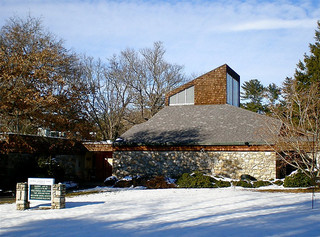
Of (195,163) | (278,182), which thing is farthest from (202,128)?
(278,182)

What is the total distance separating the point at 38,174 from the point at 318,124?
49.9ft

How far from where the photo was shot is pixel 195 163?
880 inches

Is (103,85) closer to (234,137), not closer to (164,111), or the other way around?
(164,111)

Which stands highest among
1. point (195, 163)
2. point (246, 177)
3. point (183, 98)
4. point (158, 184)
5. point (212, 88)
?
point (212, 88)

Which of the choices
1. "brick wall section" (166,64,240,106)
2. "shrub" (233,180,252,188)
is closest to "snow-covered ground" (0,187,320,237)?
"shrub" (233,180,252,188)

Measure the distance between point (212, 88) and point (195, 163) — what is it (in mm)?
8712

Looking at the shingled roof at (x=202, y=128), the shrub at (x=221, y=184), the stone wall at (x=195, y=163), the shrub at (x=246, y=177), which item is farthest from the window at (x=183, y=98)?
the shrub at (x=221, y=184)

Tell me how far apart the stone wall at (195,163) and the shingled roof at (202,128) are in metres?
0.72

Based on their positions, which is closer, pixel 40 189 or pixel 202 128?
pixel 40 189

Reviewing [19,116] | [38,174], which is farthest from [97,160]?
[19,116]

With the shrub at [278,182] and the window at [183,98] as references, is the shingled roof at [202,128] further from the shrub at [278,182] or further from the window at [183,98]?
the shrub at [278,182]

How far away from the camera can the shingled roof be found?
860 inches

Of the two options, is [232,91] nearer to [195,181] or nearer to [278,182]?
[278,182]

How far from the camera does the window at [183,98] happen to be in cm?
2980
